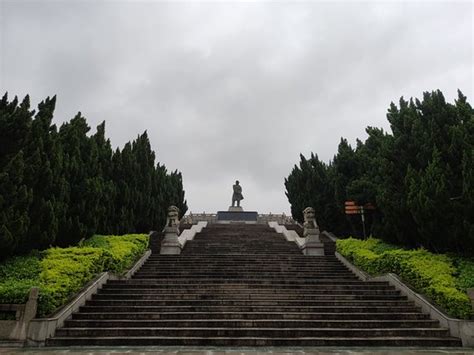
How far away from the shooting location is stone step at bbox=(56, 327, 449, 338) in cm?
807

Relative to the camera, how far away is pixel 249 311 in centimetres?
930

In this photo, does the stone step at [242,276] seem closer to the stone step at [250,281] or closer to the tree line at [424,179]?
the stone step at [250,281]

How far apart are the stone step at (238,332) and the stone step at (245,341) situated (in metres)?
0.21

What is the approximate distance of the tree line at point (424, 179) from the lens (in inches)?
408

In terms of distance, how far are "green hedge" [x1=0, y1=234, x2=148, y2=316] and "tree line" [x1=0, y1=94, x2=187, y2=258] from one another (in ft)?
1.99

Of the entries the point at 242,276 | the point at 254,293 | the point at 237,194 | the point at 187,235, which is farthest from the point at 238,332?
the point at 237,194

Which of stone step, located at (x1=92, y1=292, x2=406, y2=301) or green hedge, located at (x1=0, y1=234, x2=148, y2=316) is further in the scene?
stone step, located at (x1=92, y1=292, x2=406, y2=301)

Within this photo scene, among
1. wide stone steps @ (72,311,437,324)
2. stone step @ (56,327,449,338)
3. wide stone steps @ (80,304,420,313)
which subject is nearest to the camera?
stone step @ (56,327,449,338)

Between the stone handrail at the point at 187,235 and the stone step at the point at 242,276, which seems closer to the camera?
the stone step at the point at 242,276

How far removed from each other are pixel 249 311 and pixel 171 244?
7.72 metres

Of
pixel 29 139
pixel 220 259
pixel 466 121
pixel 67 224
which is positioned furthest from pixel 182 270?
pixel 466 121

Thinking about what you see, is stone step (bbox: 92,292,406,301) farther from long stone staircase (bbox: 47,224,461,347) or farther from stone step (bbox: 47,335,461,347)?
stone step (bbox: 47,335,461,347)

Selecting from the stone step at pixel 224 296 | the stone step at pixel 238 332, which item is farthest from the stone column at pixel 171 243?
the stone step at pixel 238 332

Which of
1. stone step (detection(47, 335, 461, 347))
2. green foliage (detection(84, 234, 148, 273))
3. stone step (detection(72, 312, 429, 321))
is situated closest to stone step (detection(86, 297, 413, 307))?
stone step (detection(72, 312, 429, 321))
